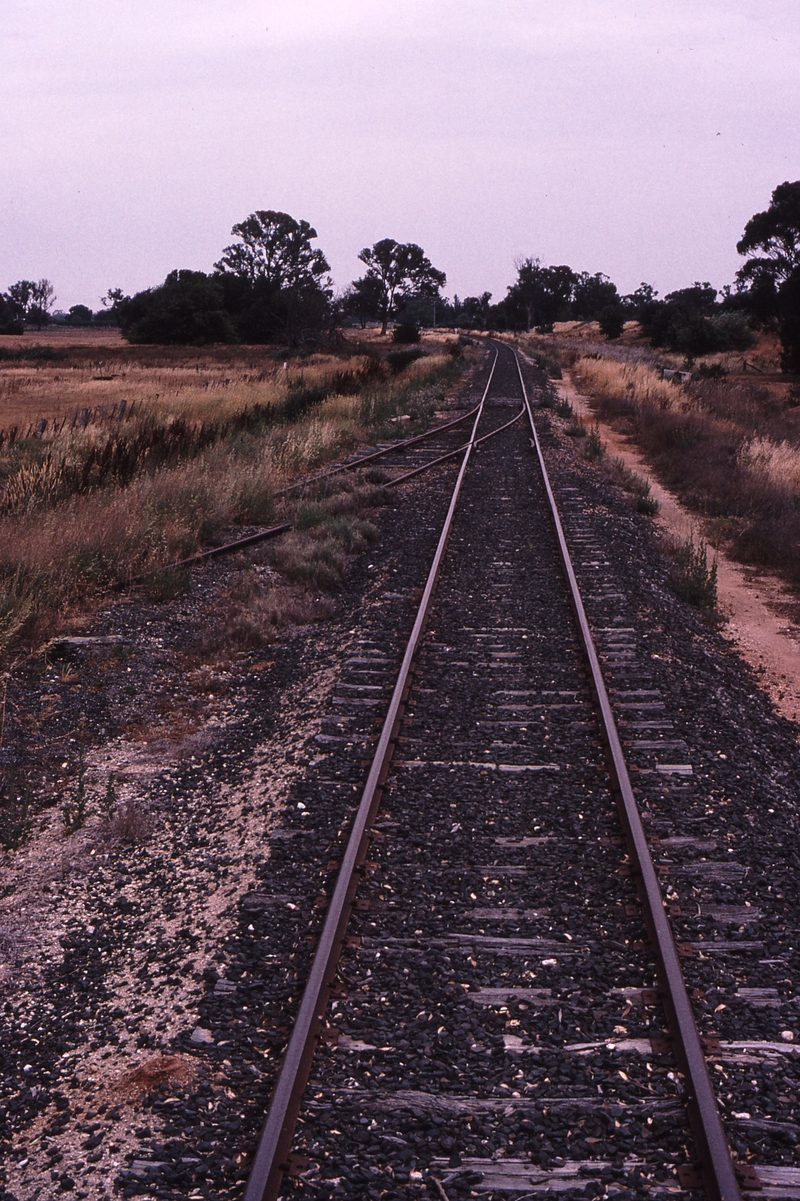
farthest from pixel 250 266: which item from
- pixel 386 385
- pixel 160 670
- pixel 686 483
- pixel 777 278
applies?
pixel 160 670

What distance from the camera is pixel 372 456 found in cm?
1839

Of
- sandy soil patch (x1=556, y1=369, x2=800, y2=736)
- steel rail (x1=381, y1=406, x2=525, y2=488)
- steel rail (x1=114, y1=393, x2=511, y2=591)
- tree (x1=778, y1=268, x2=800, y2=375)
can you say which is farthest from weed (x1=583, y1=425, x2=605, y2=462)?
tree (x1=778, y1=268, x2=800, y2=375)

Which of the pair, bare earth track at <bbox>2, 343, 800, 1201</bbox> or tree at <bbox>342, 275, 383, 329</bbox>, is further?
tree at <bbox>342, 275, 383, 329</bbox>

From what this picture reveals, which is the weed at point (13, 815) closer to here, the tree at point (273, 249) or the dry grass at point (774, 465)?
the dry grass at point (774, 465)

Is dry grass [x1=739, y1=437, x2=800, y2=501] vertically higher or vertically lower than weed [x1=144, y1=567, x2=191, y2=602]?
higher

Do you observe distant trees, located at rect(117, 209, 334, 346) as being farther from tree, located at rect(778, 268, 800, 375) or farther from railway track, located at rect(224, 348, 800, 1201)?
railway track, located at rect(224, 348, 800, 1201)

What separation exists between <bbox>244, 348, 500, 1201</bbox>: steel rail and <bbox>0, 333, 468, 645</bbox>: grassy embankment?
12.3 feet

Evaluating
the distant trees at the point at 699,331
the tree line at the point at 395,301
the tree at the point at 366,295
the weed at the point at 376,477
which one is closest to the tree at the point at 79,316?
the tree line at the point at 395,301

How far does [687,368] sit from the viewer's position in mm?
47594

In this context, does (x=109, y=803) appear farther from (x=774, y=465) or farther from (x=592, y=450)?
(x=592, y=450)

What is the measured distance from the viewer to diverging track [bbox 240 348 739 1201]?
118 inches

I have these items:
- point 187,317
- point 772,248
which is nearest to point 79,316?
point 187,317

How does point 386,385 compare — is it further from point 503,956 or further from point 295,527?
point 503,956

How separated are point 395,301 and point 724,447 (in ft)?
349
